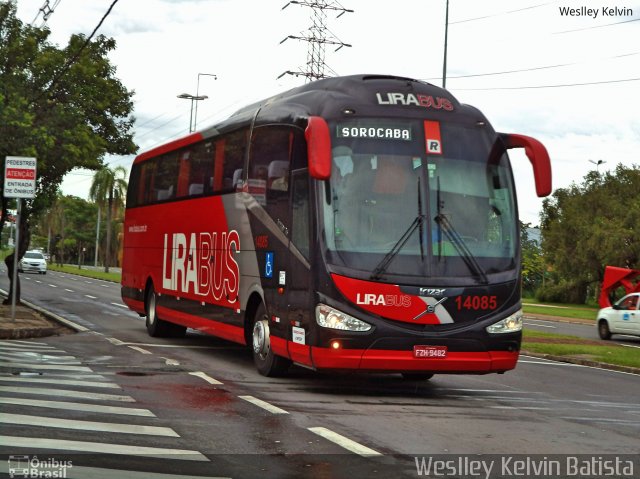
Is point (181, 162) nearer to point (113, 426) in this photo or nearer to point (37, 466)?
point (113, 426)

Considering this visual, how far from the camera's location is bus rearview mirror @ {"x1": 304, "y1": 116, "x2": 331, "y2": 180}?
34.3 feet

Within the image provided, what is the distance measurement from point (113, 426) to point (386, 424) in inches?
102

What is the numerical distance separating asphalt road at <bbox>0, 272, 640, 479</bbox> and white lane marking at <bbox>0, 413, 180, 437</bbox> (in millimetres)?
17

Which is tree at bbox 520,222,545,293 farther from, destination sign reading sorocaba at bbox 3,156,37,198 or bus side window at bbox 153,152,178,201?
destination sign reading sorocaba at bbox 3,156,37,198

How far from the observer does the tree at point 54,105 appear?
71.5 ft

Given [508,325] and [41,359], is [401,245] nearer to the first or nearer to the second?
[508,325]

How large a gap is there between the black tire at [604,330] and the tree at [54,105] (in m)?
16.2

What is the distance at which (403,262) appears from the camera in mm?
10883

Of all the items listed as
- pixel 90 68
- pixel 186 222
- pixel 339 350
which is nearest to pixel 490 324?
pixel 339 350

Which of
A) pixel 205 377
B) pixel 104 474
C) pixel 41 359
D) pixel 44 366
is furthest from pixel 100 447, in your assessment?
pixel 41 359

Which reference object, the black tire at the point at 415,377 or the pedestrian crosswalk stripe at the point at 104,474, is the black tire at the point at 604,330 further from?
the pedestrian crosswalk stripe at the point at 104,474

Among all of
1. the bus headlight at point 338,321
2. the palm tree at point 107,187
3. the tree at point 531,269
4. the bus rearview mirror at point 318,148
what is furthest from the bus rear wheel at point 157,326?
the tree at point 531,269

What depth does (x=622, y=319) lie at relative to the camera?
28375 mm

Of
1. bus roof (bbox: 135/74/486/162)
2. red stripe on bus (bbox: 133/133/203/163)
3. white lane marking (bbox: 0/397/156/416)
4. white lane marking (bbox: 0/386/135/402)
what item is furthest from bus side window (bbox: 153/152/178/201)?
white lane marking (bbox: 0/397/156/416)
